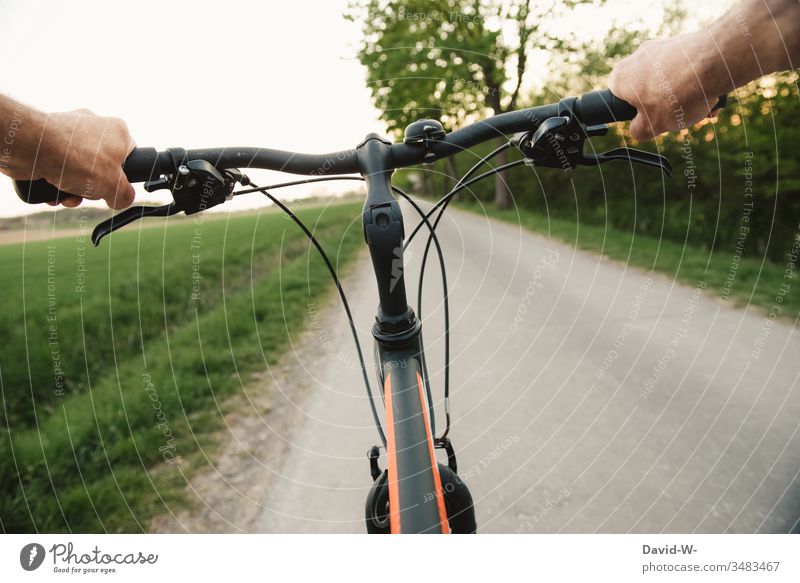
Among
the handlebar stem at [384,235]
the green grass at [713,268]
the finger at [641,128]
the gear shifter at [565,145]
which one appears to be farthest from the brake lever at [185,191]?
the green grass at [713,268]

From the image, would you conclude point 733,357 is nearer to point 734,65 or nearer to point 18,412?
point 734,65

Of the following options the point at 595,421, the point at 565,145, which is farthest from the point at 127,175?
the point at 595,421

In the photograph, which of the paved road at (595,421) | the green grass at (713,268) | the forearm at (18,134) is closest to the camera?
the forearm at (18,134)

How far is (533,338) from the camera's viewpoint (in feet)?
10.7

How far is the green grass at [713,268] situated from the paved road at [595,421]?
0.93ft

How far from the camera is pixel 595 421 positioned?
2.21 meters

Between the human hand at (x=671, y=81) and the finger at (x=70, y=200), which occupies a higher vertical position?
the human hand at (x=671, y=81)

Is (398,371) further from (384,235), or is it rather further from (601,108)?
(601,108)

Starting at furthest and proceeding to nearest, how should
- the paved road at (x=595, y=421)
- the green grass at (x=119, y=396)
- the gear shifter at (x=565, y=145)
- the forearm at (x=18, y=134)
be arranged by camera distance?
the green grass at (x=119, y=396)
the paved road at (x=595, y=421)
the gear shifter at (x=565, y=145)
the forearm at (x=18, y=134)

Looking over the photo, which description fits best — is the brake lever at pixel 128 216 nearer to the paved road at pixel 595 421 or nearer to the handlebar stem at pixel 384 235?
the handlebar stem at pixel 384 235

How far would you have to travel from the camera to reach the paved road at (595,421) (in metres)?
1.70

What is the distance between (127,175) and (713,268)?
550 cm

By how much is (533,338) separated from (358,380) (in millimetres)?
1391
